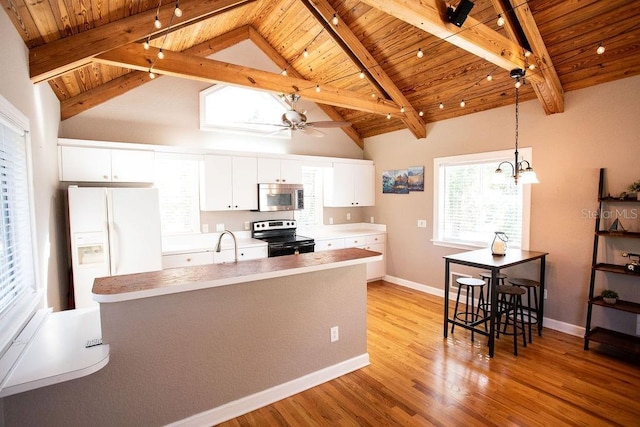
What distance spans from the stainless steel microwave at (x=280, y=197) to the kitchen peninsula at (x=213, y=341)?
2151 mm

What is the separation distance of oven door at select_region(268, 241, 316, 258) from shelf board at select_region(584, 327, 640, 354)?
3342 millimetres

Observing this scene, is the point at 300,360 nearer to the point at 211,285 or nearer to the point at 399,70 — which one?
the point at 211,285

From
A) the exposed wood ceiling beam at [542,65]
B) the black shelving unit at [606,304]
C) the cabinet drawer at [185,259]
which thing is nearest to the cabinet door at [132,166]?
the cabinet drawer at [185,259]

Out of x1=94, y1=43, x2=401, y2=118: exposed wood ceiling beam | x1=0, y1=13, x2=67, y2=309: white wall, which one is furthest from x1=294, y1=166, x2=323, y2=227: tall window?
x1=0, y1=13, x2=67, y2=309: white wall

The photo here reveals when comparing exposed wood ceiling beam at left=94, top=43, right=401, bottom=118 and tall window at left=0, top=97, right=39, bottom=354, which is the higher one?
exposed wood ceiling beam at left=94, top=43, right=401, bottom=118

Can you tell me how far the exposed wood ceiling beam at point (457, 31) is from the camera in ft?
7.61

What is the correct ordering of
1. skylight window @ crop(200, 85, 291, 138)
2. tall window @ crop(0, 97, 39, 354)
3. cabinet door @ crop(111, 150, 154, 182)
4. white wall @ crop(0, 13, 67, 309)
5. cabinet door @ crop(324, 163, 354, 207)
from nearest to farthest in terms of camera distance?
tall window @ crop(0, 97, 39, 354) < white wall @ crop(0, 13, 67, 309) < cabinet door @ crop(111, 150, 154, 182) < skylight window @ crop(200, 85, 291, 138) < cabinet door @ crop(324, 163, 354, 207)

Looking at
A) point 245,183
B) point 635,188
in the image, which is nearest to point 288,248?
point 245,183

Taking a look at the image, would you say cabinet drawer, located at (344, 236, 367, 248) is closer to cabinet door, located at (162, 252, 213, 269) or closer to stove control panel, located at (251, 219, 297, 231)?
stove control panel, located at (251, 219, 297, 231)

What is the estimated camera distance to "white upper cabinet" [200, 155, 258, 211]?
14.5ft

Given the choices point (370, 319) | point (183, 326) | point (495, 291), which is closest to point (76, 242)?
point (183, 326)

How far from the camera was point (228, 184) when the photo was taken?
457cm

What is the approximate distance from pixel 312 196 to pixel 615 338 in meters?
4.28

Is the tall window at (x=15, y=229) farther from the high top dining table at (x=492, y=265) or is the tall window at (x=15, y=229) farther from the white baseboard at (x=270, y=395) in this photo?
the high top dining table at (x=492, y=265)
